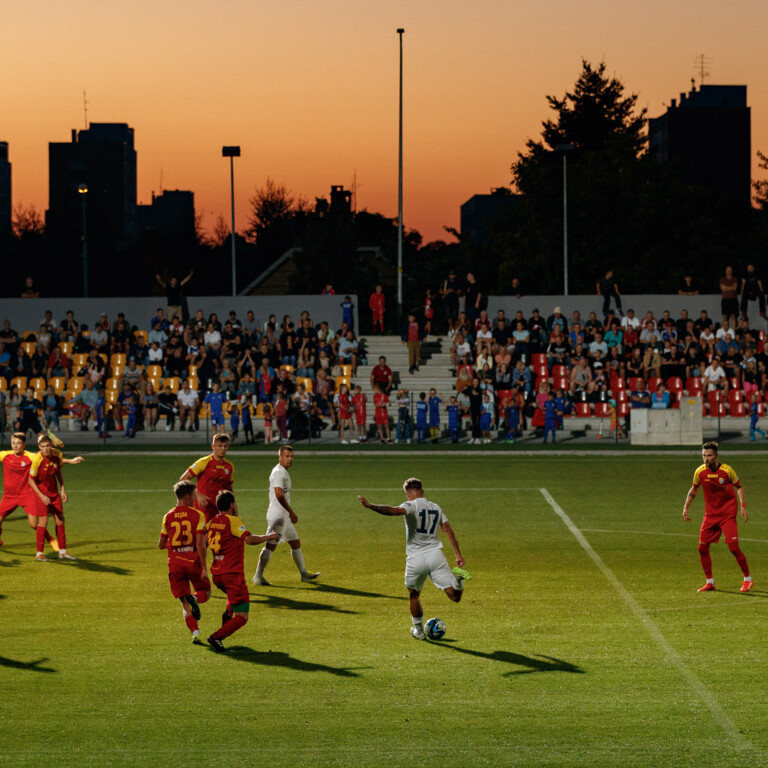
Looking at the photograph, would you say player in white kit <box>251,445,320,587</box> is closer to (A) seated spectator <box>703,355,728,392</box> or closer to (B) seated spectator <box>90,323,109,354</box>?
(A) seated spectator <box>703,355,728,392</box>

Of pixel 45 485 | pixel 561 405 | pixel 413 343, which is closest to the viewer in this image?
pixel 45 485

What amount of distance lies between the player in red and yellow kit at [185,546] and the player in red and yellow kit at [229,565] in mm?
225

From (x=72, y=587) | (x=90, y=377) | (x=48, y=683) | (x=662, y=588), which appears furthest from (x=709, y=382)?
(x=48, y=683)

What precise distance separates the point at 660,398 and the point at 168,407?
51.0 feet

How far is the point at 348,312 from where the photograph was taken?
41.3 m

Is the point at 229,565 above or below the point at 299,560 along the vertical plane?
above

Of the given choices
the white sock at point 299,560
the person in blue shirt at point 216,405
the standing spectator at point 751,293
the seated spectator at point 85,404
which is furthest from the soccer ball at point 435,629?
the standing spectator at point 751,293

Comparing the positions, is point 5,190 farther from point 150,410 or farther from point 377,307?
point 150,410

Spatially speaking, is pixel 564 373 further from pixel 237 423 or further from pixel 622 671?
pixel 622 671

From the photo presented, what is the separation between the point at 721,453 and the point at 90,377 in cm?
2016

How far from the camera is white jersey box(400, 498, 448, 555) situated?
38.1 feet

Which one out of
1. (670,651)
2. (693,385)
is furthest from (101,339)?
(670,651)

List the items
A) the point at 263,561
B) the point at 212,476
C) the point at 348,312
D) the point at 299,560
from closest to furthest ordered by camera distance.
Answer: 1. the point at 212,476
2. the point at 263,561
3. the point at 299,560
4. the point at 348,312

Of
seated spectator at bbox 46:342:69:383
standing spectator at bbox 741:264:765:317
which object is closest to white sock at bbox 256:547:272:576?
seated spectator at bbox 46:342:69:383
